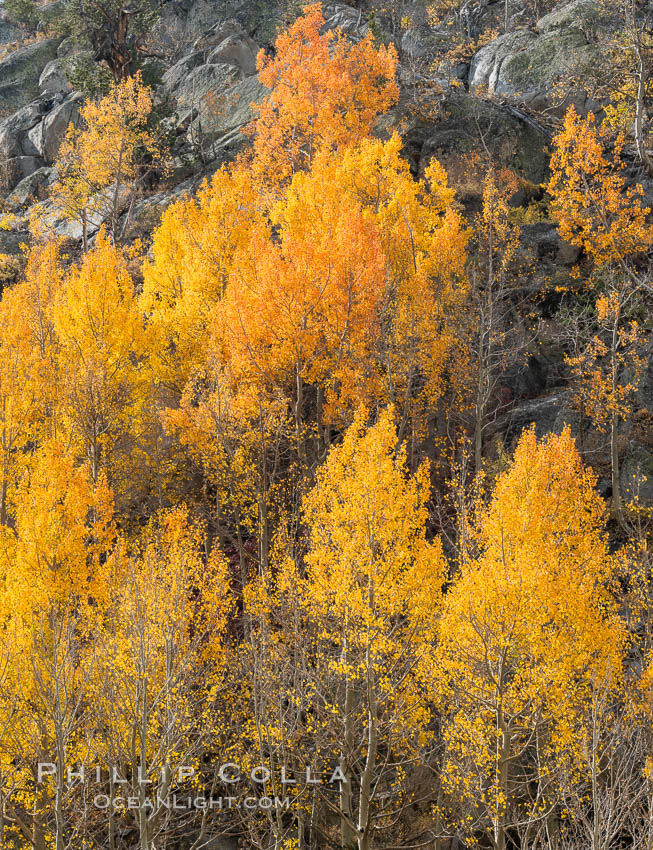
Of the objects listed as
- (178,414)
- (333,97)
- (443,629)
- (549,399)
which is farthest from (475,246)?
(443,629)

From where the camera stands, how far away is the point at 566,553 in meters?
15.0

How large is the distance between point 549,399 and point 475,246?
1026 cm

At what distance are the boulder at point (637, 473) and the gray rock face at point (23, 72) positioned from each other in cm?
5892

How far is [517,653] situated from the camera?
13.8m

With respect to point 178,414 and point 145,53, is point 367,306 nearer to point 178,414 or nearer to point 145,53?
point 178,414

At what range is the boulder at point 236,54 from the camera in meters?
50.9

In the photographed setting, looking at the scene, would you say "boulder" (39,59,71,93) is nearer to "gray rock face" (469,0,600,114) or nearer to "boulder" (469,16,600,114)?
"gray rock face" (469,0,600,114)

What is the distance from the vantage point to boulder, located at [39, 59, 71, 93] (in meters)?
56.8

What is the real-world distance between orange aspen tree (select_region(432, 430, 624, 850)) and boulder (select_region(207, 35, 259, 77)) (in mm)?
47927

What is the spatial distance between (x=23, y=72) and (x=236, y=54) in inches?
909

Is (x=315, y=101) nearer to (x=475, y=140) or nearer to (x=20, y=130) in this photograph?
(x=475, y=140)

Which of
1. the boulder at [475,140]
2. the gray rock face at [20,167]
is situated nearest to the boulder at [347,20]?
the boulder at [475,140]

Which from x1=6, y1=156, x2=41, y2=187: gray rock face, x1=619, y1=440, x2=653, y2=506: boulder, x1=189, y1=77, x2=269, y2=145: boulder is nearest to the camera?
x1=619, y1=440, x2=653, y2=506: boulder

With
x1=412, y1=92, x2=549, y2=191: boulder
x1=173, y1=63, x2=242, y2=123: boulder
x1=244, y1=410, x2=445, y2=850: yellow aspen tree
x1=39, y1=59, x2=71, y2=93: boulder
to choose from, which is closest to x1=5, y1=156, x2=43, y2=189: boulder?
x1=173, y1=63, x2=242, y2=123: boulder
